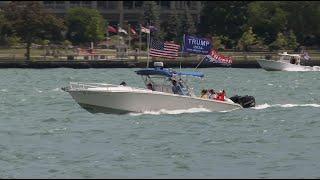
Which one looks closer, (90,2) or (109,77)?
(109,77)

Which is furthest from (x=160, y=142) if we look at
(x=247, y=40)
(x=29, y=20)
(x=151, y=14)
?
Answer: (x=151, y=14)

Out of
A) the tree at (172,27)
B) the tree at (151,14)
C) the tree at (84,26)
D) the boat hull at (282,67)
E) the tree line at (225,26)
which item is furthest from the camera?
the tree at (151,14)

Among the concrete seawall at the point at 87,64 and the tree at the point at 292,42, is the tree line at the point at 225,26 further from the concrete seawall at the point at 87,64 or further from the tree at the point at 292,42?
the concrete seawall at the point at 87,64

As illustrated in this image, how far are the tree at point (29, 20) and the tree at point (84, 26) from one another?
33.0 feet

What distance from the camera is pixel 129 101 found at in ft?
159

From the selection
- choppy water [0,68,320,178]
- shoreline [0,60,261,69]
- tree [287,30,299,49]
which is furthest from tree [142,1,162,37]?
choppy water [0,68,320,178]

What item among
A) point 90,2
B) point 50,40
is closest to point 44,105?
point 50,40

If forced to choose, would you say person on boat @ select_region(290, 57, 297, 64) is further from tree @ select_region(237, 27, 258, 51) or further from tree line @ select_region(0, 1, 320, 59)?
tree @ select_region(237, 27, 258, 51)

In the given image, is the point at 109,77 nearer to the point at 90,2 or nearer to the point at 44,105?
the point at 44,105

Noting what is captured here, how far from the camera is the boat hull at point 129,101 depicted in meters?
48.2

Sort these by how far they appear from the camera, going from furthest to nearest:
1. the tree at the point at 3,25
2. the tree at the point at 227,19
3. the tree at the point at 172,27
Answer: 1. the tree at the point at 227,19
2. the tree at the point at 172,27
3. the tree at the point at 3,25

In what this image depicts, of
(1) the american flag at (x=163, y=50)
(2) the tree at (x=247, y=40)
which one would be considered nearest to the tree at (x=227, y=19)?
(2) the tree at (x=247, y=40)

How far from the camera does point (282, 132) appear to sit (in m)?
43.0

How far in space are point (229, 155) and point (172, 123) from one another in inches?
→ 424
